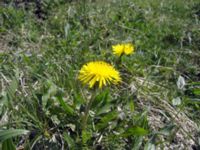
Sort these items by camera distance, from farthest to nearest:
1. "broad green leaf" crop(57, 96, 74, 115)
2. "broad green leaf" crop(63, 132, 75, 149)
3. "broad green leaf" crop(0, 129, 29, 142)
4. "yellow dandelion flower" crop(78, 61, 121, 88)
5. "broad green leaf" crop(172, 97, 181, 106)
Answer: "broad green leaf" crop(172, 97, 181, 106) → "broad green leaf" crop(57, 96, 74, 115) → "broad green leaf" crop(63, 132, 75, 149) → "yellow dandelion flower" crop(78, 61, 121, 88) → "broad green leaf" crop(0, 129, 29, 142)

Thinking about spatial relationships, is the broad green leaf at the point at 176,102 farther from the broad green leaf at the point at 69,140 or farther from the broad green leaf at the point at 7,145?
the broad green leaf at the point at 7,145

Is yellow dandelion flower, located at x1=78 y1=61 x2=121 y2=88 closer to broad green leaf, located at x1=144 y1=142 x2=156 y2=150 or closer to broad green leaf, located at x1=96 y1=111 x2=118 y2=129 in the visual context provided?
broad green leaf, located at x1=96 y1=111 x2=118 y2=129

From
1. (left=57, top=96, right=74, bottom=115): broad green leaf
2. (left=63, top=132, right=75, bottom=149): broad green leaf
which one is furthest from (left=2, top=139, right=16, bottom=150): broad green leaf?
(left=57, top=96, right=74, bottom=115): broad green leaf

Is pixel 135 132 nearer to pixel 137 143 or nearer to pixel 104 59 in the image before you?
pixel 137 143

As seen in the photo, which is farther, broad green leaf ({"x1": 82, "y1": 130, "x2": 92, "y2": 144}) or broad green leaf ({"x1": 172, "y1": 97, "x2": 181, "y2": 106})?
broad green leaf ({"x1": 172, "y1": 97, "x2": 181, "y2": 106})

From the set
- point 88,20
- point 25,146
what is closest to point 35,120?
point 25,146

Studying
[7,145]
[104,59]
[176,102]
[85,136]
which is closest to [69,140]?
[85,136]

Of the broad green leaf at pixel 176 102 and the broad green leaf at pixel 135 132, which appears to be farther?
the broad green leaf at pixel 176 102

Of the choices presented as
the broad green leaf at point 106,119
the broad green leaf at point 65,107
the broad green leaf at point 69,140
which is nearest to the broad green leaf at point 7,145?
the broad green leaf at point 69,140

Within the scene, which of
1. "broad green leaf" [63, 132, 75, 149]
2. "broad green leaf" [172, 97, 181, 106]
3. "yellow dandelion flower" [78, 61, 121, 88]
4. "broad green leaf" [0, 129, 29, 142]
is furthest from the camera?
"broad green leaf" [172, 97, 181, 106]
